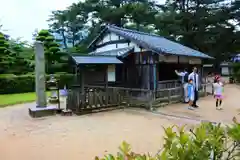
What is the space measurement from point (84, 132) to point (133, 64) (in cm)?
699

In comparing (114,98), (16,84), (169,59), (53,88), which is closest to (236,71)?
(169,59)

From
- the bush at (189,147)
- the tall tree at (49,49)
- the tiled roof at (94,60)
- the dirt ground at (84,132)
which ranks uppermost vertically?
the tall tree at (49,49)

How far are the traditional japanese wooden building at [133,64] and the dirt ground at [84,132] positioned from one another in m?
2.02

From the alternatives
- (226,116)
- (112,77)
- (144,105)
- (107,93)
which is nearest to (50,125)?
(107,93)

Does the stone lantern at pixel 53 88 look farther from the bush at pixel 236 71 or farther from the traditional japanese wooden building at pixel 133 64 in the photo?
the bush at pixel 236 71

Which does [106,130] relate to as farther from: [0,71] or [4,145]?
[0,71]

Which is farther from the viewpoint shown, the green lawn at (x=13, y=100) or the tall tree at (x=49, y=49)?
the tall tree at (x=49, y=49)

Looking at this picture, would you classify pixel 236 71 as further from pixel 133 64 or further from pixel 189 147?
pixel 189 147

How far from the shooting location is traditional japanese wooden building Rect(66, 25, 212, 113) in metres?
10.8

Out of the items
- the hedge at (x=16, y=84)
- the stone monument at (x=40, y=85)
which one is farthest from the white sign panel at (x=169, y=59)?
the hedge at (x=16, y=84)

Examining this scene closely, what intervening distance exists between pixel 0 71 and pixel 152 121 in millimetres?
17125

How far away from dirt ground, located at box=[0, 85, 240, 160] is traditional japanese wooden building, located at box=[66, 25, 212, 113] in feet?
6.62

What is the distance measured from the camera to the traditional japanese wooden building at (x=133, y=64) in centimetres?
1083

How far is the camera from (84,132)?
6.80 meters
